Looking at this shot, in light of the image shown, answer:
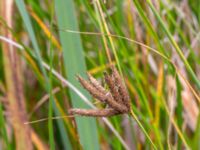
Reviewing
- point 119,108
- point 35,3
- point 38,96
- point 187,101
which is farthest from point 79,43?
point 38,96

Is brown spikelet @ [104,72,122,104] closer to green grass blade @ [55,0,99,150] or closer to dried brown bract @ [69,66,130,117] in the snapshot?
dried brown bract @ [69,66,130,117]

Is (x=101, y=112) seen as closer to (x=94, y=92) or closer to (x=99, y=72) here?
(x=94, y=92)

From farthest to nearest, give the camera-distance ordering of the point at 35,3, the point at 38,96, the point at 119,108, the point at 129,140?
1. the point at 38,96
2. the point at 129,140
3. the point at 35,3
4. the point at 119,108

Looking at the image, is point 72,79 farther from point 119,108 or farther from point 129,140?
point 129,140

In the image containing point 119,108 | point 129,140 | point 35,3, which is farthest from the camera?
point 129,140

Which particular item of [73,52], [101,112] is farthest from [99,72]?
[101,112]

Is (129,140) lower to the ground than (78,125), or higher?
lower

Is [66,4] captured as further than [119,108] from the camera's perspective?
Yes

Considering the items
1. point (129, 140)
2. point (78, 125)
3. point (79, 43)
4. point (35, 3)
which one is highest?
point (35, 3)
